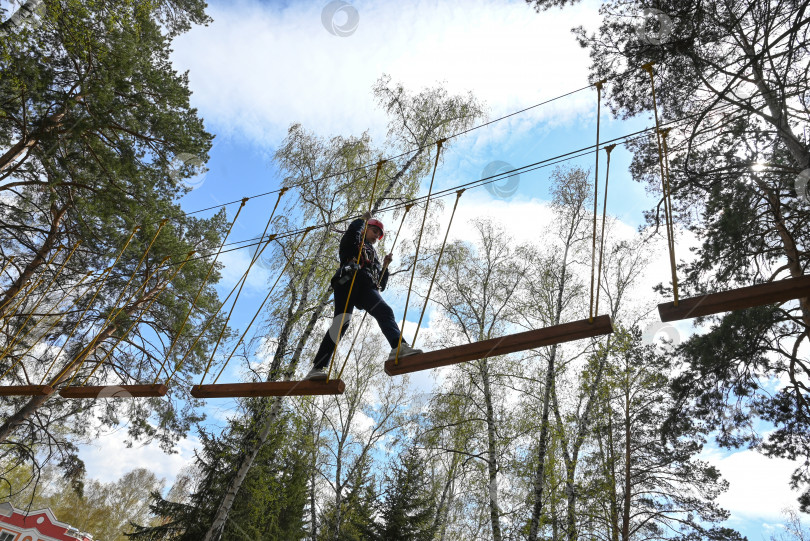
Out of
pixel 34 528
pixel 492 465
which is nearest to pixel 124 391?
pixel 492 465

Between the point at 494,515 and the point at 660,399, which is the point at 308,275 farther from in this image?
the point at 660,399

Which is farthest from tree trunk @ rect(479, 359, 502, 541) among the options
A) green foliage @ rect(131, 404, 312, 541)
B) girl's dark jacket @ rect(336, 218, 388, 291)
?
girl's dark jacket @ rect(336, 218, 388, 291)

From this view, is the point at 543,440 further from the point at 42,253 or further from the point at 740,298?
the point at 42,253

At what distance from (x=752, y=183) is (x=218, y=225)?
351 inches

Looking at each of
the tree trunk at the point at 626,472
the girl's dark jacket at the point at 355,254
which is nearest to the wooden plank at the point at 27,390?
the girl's dark jacket at the point at 355,254

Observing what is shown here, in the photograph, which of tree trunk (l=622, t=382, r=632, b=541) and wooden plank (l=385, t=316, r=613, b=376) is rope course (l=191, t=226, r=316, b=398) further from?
tree trunk (l=622, t=382, r=632, b=541)

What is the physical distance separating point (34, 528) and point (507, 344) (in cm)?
2309

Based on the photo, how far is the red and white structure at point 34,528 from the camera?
18328 mm

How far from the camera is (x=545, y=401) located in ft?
32.0

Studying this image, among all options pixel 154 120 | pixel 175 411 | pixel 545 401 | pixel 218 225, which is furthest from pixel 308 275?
pixel 545 401

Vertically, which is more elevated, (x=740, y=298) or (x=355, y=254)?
(x=355, y=254)

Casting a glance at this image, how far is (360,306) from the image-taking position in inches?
160

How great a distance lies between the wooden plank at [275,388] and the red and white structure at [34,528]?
2000cm

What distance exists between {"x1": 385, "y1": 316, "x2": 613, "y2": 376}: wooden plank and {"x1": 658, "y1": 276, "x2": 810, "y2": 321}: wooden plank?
35 cm
